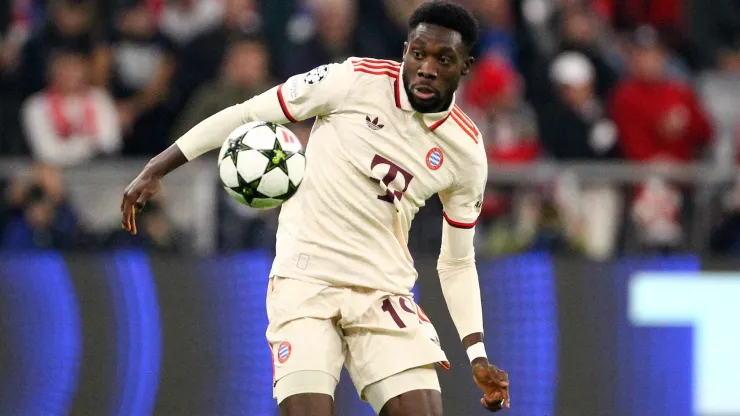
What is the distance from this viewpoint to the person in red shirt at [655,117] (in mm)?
10680

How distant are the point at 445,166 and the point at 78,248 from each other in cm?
376

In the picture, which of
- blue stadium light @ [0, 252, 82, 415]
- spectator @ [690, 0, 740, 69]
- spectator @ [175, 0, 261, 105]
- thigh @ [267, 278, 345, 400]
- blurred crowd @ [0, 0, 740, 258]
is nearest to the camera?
thigh @ [267, 278, 345, 400]

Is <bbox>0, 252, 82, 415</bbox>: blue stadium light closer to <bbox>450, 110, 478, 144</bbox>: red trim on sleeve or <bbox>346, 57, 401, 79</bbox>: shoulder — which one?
<bbox>346, 57, 401, 79</bbox>: shoulder

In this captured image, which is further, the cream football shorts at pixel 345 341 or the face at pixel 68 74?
the face at pixel 68 74

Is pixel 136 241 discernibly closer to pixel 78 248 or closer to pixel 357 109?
pixel 78 248

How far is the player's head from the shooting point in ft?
18.0

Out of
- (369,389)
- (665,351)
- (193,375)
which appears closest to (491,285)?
(665,351)

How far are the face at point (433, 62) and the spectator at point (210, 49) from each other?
503 centimetres

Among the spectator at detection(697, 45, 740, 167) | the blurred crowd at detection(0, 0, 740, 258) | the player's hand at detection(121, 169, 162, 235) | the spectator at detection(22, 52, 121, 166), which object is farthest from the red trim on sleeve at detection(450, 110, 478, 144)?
the spectator at detection(697, 45, 740, 167)

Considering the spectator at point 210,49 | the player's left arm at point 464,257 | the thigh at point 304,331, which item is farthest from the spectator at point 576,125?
the thigh at point 304,331

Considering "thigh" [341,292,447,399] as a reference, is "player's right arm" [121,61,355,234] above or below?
above

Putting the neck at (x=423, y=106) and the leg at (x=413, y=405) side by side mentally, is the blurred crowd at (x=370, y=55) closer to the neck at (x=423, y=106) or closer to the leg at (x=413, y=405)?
the neck at (x=423, y=106)

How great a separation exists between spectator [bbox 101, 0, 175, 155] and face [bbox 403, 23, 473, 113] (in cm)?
485

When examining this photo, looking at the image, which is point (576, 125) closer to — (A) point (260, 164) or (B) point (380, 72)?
(B) point (380, 72)
